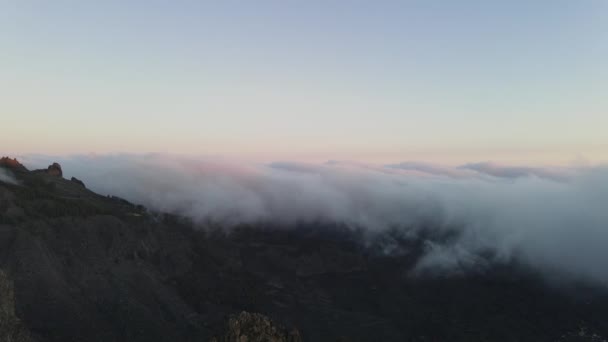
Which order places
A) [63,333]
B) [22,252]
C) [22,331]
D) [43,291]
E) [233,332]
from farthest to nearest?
[22,252], [43,291], [63,333], [22,331], [233,332]

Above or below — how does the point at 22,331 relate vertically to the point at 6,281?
below

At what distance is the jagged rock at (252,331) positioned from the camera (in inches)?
3797

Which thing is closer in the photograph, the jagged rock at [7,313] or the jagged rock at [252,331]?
the jagged rock at [252,331]

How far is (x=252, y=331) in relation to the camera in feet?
317

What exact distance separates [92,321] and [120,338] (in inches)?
539

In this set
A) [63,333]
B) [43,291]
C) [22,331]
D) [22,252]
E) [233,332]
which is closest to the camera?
[233,332]

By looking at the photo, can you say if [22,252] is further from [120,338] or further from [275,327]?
[275,327]

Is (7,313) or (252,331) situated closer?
(252,331)

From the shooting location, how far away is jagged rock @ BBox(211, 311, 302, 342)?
3797 inches

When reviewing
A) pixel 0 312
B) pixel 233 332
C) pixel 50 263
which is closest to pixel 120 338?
pixel 50 263

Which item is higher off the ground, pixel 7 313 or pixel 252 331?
pixel 252 331

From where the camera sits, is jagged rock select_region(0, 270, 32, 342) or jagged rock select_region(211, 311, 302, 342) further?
jagged rock select_region(0, 270, 32, 342)

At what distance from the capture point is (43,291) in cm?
18162

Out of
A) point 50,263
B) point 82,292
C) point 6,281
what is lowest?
point 82,292
